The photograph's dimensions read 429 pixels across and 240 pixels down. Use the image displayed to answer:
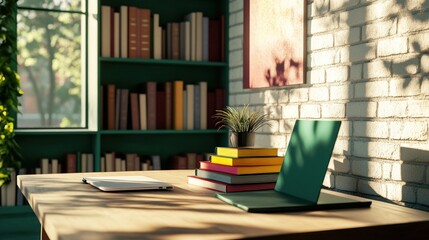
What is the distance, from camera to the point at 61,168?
351 cm

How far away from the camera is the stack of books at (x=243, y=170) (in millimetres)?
1917

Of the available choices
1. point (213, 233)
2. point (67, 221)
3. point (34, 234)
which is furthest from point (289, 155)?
point (34, 234)

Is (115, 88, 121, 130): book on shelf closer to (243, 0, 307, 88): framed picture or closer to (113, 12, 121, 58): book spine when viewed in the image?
(113, 12, 121, 58): book spine

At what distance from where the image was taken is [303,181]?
1.73m

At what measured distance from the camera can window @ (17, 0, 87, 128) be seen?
149 inches

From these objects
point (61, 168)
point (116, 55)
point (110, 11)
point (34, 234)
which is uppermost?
point (110, 11)

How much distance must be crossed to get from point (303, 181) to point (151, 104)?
201 centimetres

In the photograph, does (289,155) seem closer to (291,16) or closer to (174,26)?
(291,16)

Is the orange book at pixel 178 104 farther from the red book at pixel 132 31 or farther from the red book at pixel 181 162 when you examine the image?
the red book at pixel 132 31

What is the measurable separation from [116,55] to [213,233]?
95.1 inches

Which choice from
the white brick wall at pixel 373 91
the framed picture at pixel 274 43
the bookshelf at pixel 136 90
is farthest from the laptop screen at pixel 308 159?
the bookshelf at pixel 136 90

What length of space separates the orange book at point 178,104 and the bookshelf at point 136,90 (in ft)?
0.26

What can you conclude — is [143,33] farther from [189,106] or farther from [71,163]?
[71,163]

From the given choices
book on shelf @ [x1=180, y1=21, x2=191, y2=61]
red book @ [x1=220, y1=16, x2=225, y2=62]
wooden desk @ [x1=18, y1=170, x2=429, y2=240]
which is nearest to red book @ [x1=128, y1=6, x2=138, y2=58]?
book on shelf @ [x1=180, y1=21, x2=191, y2=61]
